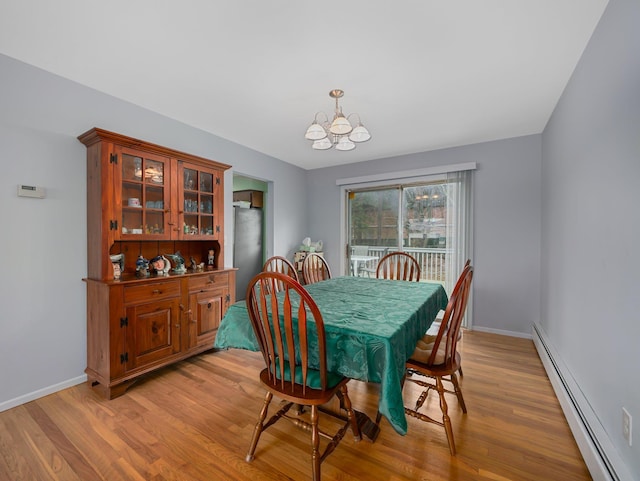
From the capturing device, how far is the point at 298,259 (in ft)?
14.5

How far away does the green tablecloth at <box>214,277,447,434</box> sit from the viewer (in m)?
1.19

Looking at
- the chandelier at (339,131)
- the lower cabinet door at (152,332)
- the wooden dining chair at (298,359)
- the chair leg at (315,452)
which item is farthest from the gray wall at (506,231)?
the lower cabinet door at (152,332)

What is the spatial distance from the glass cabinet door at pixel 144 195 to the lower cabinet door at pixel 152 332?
63cm

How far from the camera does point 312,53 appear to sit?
1861mm

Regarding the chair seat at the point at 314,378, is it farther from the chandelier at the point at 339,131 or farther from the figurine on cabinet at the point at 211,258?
the figurine on cabinet at the point at 211,258

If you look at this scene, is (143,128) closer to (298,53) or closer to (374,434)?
(298,53)

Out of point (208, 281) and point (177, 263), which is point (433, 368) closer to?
point (208, 281)

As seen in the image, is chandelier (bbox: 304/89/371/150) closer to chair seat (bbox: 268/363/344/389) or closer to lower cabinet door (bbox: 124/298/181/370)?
chair seat (bbox: 268/363/344/389)

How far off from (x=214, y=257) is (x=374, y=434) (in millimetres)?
2297

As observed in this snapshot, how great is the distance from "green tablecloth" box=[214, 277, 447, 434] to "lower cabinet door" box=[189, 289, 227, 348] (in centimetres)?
105

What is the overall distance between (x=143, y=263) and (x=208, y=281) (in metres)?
0.58

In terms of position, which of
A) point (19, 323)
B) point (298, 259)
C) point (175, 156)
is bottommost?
point (19, 323)

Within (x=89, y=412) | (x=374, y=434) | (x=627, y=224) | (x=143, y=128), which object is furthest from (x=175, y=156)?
(x=627, y=224)

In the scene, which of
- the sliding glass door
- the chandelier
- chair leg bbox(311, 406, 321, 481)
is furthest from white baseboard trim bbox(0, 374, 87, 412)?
the sliding glass door
